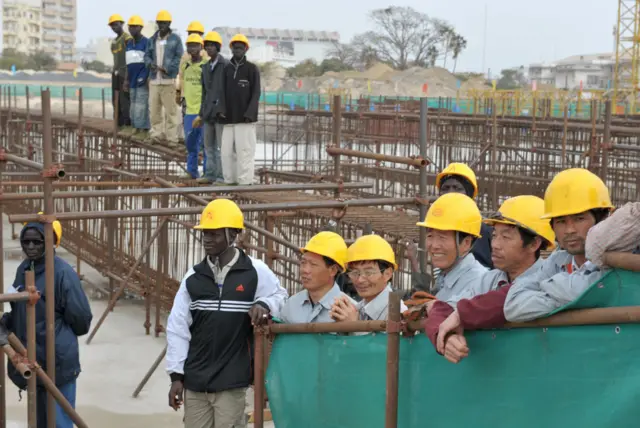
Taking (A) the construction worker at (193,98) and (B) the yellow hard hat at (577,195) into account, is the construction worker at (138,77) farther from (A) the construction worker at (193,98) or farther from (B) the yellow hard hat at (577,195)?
(B) the yellow hard hat at (577,195)

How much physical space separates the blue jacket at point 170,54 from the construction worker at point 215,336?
8.99 meters

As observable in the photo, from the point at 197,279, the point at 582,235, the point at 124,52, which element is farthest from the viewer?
the point at 124,52

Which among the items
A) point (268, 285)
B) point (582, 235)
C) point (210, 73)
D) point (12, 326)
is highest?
point (210, 73)

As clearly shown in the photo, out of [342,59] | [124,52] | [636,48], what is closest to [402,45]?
[342,59]

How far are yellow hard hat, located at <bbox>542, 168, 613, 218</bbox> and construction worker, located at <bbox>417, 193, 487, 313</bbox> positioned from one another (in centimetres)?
70

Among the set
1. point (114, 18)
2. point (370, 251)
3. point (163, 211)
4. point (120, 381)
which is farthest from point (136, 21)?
point (370, 251)

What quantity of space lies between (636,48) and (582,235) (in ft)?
168

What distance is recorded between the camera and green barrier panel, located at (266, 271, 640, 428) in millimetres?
3104

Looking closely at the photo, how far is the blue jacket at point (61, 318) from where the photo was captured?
6.18m

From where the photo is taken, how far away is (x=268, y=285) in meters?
5.50

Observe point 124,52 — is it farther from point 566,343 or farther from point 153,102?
point 566,343

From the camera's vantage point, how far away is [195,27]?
13312mm

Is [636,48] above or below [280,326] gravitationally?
above

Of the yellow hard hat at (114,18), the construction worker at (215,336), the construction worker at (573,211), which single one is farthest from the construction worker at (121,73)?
the construction worker at (573,211)
